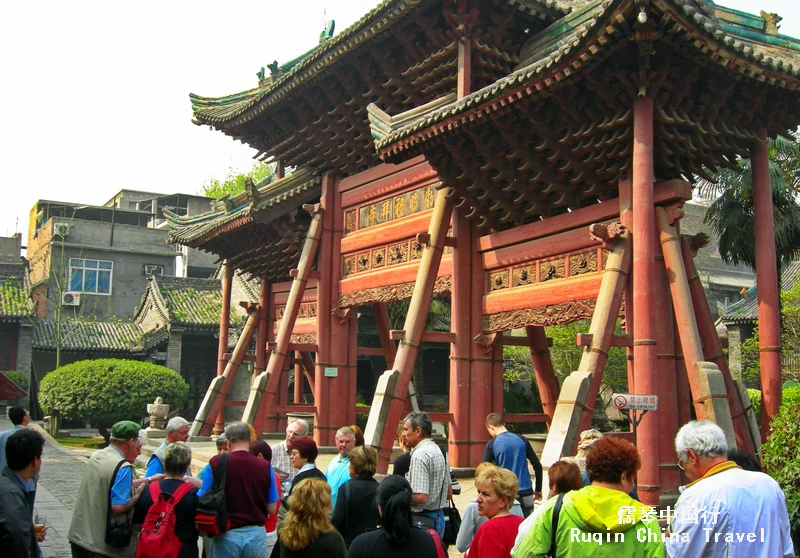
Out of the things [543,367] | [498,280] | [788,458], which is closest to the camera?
[788,458]

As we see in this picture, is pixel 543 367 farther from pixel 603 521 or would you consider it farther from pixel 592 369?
pixel 603 521

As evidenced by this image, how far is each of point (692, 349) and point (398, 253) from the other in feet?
20.6

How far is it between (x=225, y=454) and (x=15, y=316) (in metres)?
27.1

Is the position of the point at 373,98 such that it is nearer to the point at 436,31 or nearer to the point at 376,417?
the point at 436,31

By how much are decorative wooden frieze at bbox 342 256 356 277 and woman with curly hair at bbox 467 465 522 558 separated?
1087 cm

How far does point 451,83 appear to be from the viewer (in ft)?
43.1

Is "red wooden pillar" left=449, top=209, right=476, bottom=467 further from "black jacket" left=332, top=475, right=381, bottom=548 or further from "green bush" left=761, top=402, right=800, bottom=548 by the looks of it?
"black jacket" left=332, top=475, right=381, bottom=548

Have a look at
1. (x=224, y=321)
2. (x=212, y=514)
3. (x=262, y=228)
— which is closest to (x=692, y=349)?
(x=212, y=514)

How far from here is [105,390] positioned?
23.2 metres

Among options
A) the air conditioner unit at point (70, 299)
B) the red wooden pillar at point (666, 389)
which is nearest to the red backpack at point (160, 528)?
the red wooden pillar at point (666, 389)

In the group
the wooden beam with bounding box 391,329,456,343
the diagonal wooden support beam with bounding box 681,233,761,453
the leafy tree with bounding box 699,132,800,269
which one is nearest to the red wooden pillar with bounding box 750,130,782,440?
the diagonal wooden support beam with bounding box 681,233,761,453

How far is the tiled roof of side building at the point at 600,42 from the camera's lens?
8.48m

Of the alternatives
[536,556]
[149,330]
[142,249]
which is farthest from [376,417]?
[142,249]

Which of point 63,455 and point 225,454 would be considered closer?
point 225,454
